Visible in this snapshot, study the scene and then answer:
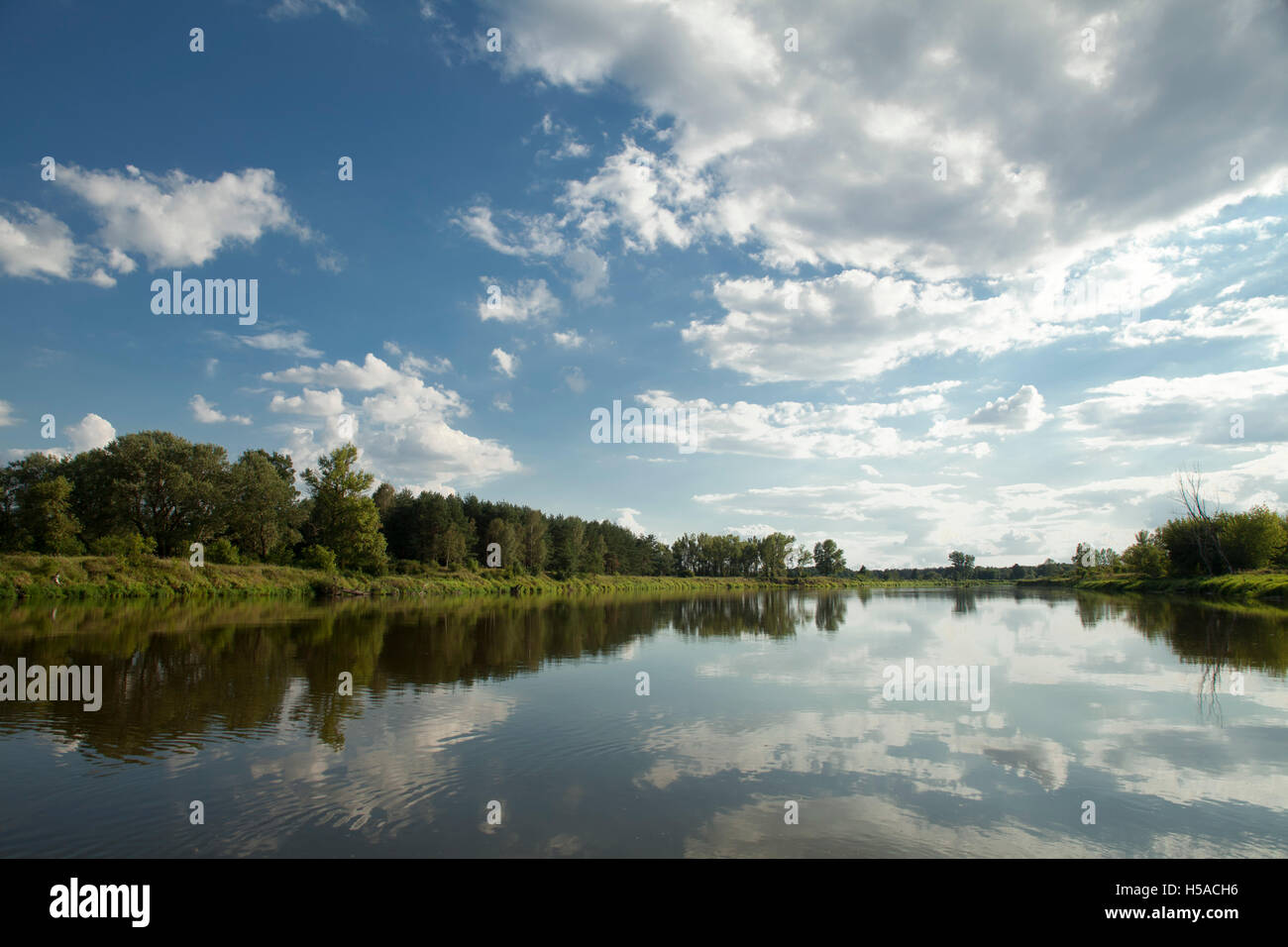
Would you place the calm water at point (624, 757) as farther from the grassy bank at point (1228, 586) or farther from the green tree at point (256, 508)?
the green tree at point (256, 508)

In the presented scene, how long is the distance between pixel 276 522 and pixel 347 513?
452 inches

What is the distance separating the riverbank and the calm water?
849 inches

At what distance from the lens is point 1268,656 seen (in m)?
20.6

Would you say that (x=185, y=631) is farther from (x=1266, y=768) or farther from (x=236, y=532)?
(x=236, y=532)

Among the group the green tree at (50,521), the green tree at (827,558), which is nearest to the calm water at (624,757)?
the green tree at (50,521)

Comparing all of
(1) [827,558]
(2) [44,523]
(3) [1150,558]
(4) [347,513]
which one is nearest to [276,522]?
(4) [347,513]

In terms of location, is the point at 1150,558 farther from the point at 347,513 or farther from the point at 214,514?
the point at 214,514

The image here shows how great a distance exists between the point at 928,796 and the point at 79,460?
8808cm

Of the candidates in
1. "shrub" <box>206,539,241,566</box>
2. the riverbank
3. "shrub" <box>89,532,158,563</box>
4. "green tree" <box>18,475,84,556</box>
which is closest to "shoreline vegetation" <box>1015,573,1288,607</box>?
the riverbank

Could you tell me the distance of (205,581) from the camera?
45844 millimetres

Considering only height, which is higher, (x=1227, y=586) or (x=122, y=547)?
(x=122, y=547)

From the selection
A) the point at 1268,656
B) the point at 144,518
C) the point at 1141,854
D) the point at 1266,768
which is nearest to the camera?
the point at 1141,854
